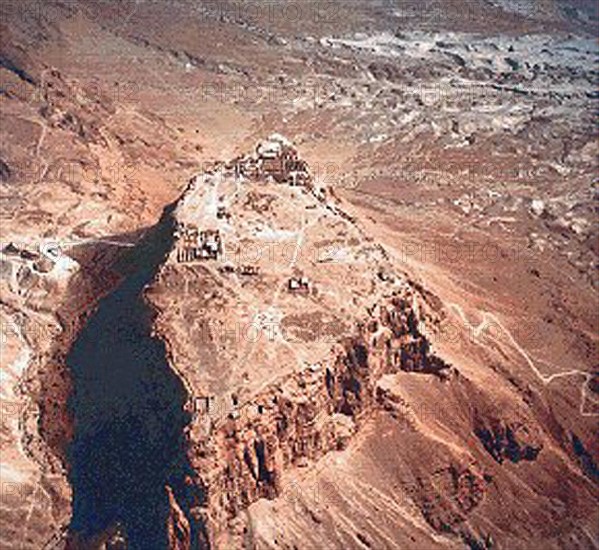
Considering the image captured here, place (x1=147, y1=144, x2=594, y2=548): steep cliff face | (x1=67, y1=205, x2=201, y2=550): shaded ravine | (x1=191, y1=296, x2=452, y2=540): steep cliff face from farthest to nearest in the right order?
(x1=67, y1=205, x2=201, y2=550): shaded ravine < (x1=147, y1=144, x2=594, y2=548): steep cliff face < (x1=191, y1=296, x2=452, y2=540): steep cliff face

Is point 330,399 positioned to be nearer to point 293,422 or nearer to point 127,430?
point 293,422

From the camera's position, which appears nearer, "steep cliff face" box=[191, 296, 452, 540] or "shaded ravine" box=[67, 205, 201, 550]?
"steep cliff face" box=[191, 296, 452, 540]

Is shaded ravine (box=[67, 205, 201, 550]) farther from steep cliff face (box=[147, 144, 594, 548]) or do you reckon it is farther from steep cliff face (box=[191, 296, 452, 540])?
steep cliff face (box=[191, 296, 452, 540])

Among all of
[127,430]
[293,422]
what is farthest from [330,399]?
[127,430]

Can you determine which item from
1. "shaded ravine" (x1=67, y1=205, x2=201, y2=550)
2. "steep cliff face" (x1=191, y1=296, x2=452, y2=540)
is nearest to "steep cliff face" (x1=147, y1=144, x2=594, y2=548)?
"steep cliff face" (x1=191, y1=296, x2=452, y2=540)

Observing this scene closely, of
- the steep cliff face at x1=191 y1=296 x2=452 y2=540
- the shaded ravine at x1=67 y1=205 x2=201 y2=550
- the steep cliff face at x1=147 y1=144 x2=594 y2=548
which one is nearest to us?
the steep cliff face at x1=191 y1=296 x2=452 y2=540

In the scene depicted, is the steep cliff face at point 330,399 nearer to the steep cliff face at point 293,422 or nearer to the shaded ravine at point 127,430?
the steep cliff face at point 293,422

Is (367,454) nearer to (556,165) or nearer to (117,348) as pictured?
(117,348)

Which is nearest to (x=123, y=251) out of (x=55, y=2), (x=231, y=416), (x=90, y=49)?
(x=231, y=416)

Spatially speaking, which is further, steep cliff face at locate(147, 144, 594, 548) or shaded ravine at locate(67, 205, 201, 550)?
shaded ravine at locate(67, 205, 201, 550)
